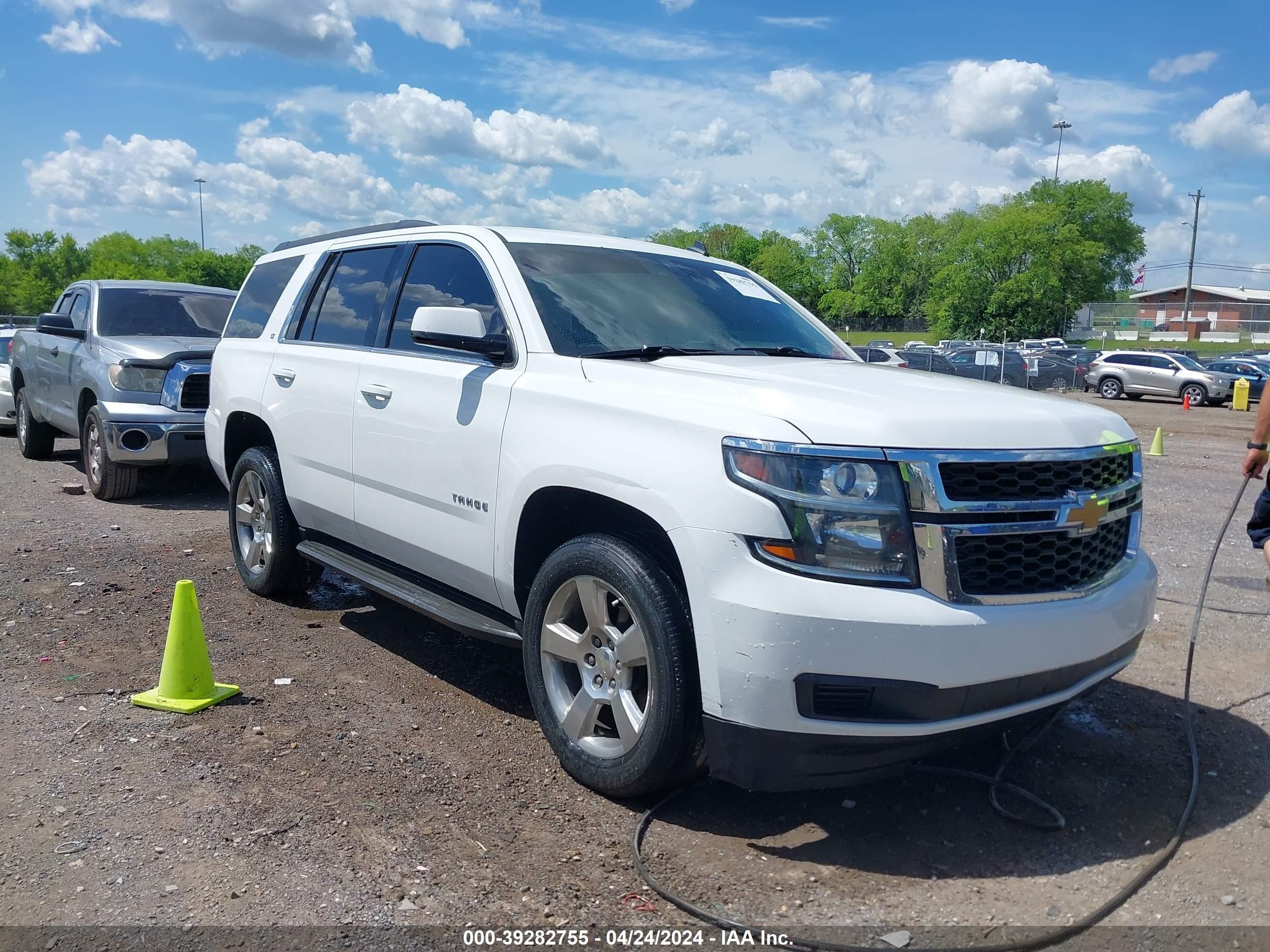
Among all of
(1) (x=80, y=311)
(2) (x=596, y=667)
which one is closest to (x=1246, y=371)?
(1) (x=80, y=311)

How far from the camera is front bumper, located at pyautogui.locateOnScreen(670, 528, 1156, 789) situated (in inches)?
113

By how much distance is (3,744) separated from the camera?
3.99 m

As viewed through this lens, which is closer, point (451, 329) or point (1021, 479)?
point (1021, 479)

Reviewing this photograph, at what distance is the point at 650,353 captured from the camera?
402cm

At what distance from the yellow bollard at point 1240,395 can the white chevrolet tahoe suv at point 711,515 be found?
29220 mm

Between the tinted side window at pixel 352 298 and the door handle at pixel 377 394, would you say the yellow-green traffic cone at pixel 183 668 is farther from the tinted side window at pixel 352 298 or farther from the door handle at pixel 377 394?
the tinted side window at pixel 352 298

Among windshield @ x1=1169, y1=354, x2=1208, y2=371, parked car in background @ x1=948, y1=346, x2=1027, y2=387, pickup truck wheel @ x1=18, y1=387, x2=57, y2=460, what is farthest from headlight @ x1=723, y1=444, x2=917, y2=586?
windshield @ x1=1169, y1=354, x2=1208, y2=371

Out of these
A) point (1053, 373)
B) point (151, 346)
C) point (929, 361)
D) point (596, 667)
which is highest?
point (151, 346)

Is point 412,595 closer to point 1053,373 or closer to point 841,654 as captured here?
point 841,654

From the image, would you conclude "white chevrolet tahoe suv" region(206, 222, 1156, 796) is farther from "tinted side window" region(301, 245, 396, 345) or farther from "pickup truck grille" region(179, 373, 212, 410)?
"pickup truck grille" region(179, 373, 212, 410)

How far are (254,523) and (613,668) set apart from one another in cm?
325

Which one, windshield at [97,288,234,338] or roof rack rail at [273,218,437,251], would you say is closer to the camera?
roof rack rail at [273,218,437,251]

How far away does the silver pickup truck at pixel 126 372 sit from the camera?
884cm

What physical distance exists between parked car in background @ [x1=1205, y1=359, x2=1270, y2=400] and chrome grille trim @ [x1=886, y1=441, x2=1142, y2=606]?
31476mm
